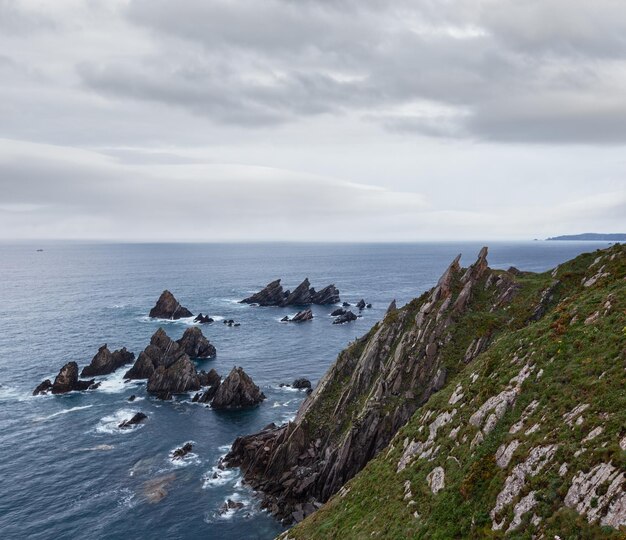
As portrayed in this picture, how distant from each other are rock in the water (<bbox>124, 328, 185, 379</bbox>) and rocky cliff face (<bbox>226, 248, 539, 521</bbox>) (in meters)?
39.9

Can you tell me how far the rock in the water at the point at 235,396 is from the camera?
3159 inches

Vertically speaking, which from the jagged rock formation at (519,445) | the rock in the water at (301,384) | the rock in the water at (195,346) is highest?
the jagged rock formation at (519,445)

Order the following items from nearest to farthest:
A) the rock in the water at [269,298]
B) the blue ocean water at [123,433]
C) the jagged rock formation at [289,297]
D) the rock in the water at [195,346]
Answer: the blue ocean water at [123,433], the rock in the water at [195,346], the rock in the water at [269,298], the jagged rock formation at [289,297]

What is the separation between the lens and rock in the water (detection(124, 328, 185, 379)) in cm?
9531

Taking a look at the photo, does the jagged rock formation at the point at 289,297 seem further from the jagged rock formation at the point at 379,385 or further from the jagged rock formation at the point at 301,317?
the jagged rock formation at the point at 379,385

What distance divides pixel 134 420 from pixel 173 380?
1521 centimetres

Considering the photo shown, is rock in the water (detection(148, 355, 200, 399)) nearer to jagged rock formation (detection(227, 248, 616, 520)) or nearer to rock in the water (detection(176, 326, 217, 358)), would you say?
rock in the water (detection(176, 326, 217, 358))

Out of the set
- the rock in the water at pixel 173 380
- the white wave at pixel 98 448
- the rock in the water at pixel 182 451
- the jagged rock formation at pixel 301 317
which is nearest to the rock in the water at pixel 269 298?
the jagged rock formation at pixel 301 317

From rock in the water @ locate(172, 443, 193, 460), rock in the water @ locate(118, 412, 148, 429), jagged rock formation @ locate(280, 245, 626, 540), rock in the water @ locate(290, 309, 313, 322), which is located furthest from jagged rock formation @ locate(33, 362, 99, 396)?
rock in the water @ locate(290, 309, 313, 322)

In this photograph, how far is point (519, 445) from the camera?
25.0 meters

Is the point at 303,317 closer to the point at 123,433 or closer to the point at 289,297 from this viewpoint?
the point at 289,297

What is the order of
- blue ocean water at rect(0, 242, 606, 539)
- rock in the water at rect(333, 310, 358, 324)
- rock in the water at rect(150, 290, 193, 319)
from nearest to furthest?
blue ocean water at rect(0, 242, 606, 539) < rock in the water at rect(333, 310, 358, 324) < rock in the water at rect(150, 290, 193, 319)

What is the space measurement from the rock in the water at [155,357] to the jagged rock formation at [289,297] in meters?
78.6

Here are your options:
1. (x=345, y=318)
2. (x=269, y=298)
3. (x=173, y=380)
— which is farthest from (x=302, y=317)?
(x=173, y=380)
